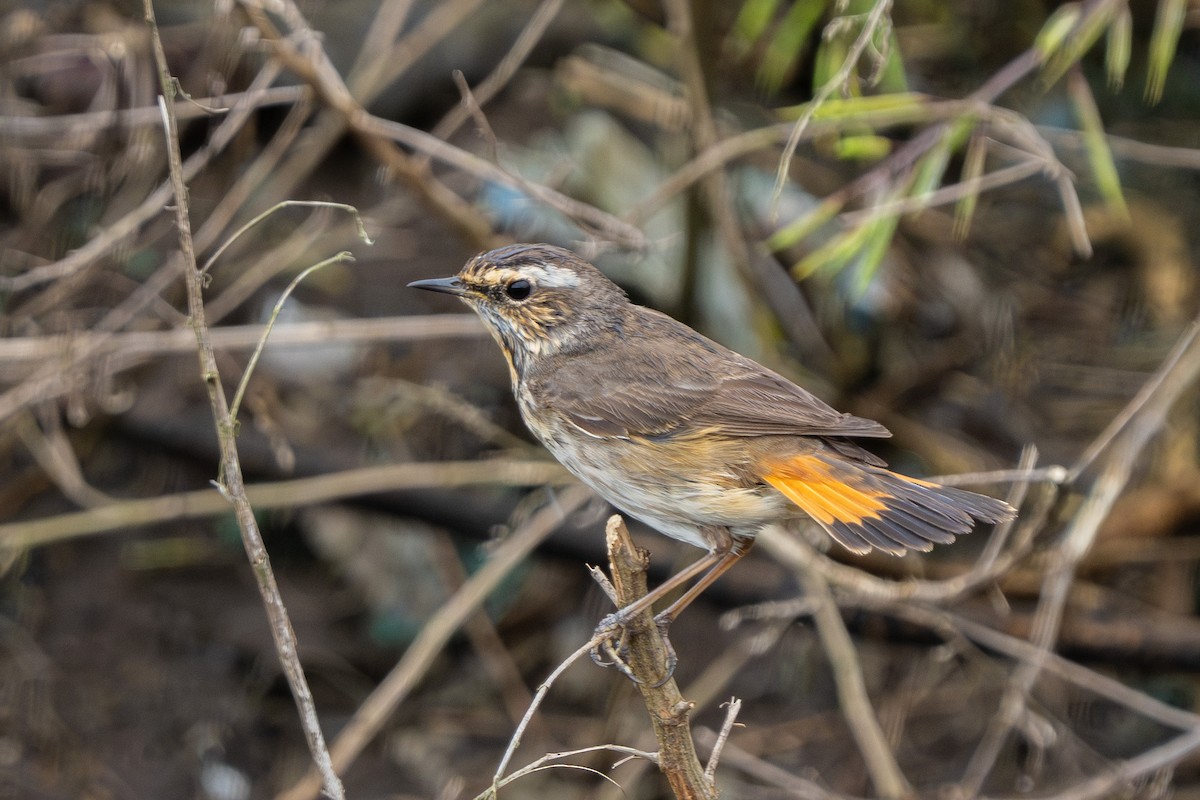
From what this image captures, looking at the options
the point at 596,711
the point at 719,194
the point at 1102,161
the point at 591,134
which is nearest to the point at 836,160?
the point at 719,194

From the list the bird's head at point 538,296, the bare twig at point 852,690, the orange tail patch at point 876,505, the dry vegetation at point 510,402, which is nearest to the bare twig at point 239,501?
the orange tail patch at point 876,505

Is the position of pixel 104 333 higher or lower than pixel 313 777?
higher

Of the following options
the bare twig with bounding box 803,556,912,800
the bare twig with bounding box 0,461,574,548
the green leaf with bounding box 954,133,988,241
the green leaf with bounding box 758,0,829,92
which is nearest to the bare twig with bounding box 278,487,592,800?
the bare twig with bounding box 0,461,574,548

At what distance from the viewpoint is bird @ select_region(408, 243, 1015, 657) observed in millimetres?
3209

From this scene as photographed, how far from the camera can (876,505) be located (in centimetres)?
309

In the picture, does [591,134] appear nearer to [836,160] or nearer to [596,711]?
[836,160]

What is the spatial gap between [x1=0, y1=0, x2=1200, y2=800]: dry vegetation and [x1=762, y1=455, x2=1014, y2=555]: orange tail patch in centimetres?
156

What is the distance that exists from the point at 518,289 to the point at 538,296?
62 millimetres

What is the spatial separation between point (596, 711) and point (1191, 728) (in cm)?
274

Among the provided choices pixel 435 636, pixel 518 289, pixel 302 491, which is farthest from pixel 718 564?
pixel 302 491

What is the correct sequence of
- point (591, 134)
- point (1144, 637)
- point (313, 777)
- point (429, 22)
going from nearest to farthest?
1. point (313, 777)
2. point (1144, 637)
3. point (429, 22)
4. point (591, 134)

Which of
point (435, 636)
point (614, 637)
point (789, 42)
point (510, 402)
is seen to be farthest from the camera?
point (510, 402)

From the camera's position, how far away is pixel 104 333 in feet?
16.3

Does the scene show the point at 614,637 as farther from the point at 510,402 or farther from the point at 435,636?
the point at 510,402
